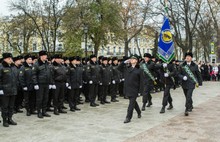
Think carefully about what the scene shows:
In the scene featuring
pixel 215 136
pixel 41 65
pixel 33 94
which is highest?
pixel 41 65

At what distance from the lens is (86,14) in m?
27.3

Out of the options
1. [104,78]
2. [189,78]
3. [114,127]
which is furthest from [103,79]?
[114,127]

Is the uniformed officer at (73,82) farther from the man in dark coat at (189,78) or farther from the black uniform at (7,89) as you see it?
the man in dark coat at (189,78)

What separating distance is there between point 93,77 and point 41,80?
10.6 feet

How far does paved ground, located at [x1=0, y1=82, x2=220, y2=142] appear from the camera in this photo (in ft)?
25.0

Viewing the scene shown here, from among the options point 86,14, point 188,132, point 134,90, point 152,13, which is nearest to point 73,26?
point 86,14

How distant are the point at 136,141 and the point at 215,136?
2.15 m

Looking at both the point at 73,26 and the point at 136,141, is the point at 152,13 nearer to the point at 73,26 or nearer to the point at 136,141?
the point at 73,26

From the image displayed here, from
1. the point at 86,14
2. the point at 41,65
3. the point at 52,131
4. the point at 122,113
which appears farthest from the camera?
the point at 86,14

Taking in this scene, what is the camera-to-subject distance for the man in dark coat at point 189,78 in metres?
10.9

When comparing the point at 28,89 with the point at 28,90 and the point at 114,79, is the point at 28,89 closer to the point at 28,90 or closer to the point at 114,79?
the point at 28,90

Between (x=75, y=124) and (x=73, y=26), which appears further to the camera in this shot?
(x=73, y=26)

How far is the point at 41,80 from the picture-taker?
10.4 m

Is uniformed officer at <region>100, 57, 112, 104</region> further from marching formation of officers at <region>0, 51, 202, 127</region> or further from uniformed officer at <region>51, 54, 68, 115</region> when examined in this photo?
uniformed officer at <region>51, 54, 68, 115</region>
